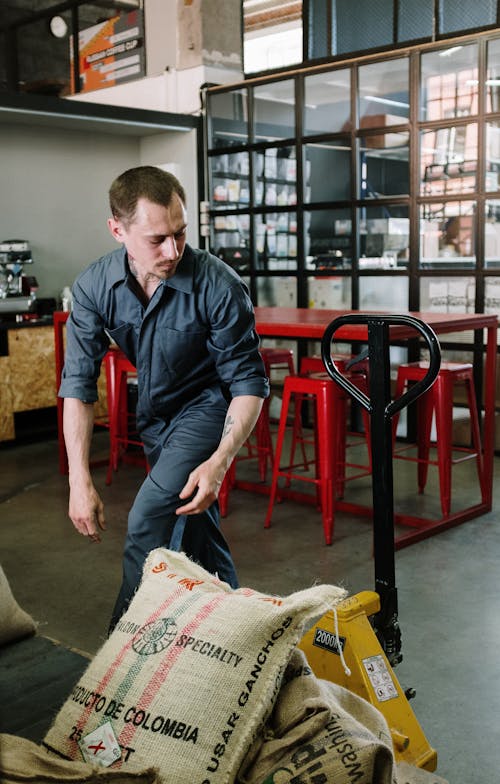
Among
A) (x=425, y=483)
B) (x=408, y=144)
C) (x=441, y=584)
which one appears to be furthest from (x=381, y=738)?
(x=408, y=144)

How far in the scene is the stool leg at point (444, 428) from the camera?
423 cm

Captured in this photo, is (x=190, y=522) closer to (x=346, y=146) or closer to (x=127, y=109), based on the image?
(x=346, y=146)

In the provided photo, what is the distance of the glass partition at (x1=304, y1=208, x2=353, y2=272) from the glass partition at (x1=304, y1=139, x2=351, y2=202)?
0.39 feet

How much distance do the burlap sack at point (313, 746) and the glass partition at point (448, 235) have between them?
4.39m

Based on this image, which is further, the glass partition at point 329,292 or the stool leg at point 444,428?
the glass partition at point 329,292

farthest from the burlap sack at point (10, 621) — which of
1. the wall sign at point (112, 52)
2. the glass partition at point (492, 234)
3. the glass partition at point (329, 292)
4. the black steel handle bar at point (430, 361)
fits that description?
the wall sign at point (112, 52)

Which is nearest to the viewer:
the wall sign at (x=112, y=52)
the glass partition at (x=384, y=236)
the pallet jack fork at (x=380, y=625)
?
the pallet jack fork at (x=380, y=625)

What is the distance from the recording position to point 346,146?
20.2 ft

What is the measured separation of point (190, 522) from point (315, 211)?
428 centimetres

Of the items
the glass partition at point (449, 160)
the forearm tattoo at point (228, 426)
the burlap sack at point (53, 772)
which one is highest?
the glass partition at point (449, 160)

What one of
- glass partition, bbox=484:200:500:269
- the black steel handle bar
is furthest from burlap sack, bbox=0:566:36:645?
glass partition, bbox=484:200:500:269

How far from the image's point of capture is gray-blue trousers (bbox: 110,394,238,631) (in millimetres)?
2434

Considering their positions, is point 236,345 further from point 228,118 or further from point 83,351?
point 228,118

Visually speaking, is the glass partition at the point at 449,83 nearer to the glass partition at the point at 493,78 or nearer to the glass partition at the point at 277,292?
the glass partition at the point at 493,78
